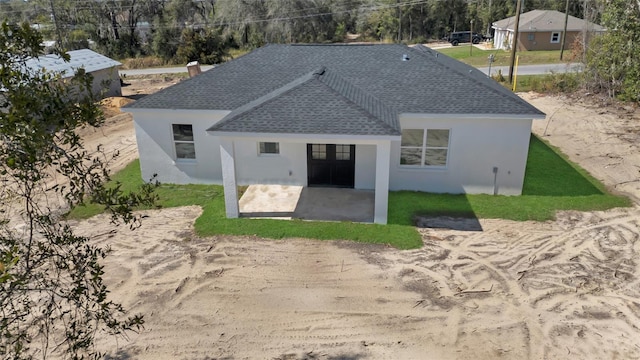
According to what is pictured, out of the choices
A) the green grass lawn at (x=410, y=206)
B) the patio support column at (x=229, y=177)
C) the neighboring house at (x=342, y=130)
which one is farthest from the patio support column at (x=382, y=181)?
the patio support column at (x=229, y=177)

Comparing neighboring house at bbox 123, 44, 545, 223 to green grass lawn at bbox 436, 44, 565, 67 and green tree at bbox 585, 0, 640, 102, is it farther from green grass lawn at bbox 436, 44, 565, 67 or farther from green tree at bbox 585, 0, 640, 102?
green grass lawn at bbox 436, 44, 565, 67

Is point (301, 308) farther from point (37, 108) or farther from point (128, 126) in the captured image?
point (128, 126)

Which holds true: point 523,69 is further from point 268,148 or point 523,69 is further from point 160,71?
point 160,71

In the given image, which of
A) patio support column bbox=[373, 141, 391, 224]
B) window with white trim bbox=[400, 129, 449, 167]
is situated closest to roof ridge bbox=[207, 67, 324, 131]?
patio support column bbox=[373, 141, 391, 224]

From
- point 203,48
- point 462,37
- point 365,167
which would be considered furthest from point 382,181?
point 462,37

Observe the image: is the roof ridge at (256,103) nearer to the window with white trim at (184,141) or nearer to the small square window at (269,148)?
the small square window at (269,148)

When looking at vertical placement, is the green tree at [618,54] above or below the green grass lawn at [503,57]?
above

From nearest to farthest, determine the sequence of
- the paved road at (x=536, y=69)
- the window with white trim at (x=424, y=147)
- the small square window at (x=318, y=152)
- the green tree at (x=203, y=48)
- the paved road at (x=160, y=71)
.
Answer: the window with white trim at (x=424, y=147) → the small square window at (x=318, y=152) → the paved road at (x=536, y=69) → the paved road at (x=160, y=71) → the green tree at (x=203, y=48)
